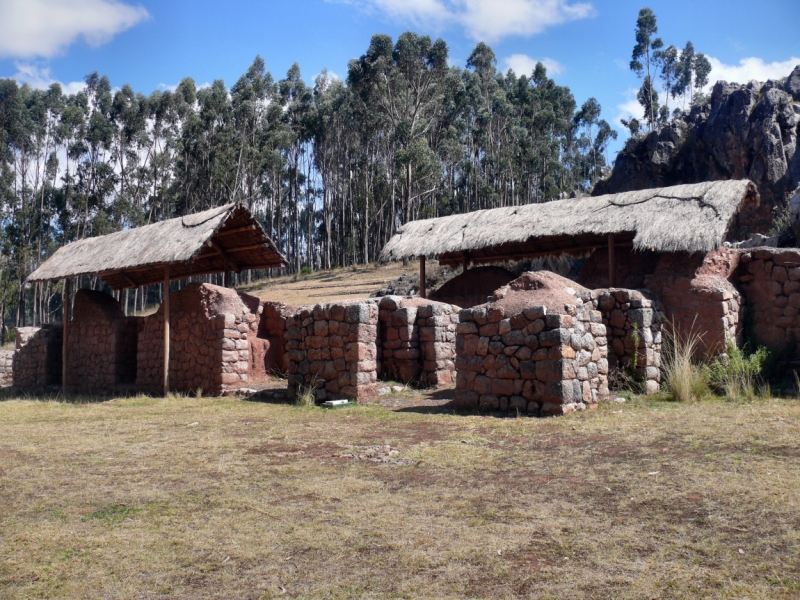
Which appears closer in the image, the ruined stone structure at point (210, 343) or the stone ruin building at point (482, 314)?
the stone ruin building at point (482, 314)

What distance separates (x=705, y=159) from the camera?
109 feet

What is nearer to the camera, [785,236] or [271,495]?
[271,495]

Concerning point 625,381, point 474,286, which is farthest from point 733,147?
point 625,381

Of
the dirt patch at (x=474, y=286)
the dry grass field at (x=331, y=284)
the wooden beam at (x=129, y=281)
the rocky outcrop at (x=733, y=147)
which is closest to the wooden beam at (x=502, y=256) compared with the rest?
the dirt patch at (x=474, y=286)

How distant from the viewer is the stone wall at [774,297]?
9.75m

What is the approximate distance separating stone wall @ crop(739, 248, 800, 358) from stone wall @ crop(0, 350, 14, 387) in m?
17.8

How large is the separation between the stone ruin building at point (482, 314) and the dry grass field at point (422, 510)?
103 cm

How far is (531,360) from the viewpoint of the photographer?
8.02 meters

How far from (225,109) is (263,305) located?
108 feet

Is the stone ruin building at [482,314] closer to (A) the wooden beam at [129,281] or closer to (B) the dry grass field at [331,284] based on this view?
(A) the wooden beam at [129,281]

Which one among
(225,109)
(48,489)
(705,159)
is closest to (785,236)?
(48,489)

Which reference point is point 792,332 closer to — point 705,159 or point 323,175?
point 705,159

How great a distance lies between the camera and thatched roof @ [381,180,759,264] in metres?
10.6

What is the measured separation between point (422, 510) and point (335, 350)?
5861 mm
